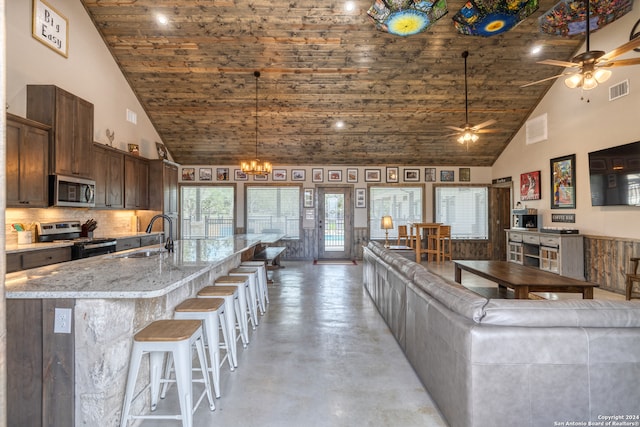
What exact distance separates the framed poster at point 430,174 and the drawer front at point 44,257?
771cm

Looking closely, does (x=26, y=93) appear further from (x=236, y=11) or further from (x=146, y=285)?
(x=146, y=285)

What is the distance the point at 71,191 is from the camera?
14.1ft

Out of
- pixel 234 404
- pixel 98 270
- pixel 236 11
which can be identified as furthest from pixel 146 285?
pixel 236 11


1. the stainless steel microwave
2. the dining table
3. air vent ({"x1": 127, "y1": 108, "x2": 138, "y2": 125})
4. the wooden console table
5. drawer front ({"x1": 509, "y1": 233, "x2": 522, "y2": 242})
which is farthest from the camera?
the dining table

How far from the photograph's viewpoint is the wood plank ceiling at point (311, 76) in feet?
16.5

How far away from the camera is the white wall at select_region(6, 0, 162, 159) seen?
391 centimetres

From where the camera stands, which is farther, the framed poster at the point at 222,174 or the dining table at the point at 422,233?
the framed poster at the point at 222,174

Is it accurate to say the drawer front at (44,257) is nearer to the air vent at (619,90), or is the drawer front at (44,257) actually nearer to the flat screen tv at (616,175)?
the flat screen tv at (616,175)

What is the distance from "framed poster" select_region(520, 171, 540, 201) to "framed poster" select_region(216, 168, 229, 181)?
23.5 ft

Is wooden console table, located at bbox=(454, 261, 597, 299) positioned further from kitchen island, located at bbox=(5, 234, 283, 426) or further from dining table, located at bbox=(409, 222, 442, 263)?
dining table, located at bbox=(409, 222, 442, 263)

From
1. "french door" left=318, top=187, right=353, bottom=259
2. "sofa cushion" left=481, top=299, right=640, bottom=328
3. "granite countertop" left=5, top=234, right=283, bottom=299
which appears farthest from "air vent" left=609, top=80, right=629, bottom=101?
"granite countertop" left=5, top=234, right=283, bottom=299

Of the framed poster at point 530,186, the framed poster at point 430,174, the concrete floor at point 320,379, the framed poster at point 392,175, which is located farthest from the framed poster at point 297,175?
the framed poster at point 530,186

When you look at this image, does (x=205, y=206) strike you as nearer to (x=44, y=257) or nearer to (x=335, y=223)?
(x=335, y=223)

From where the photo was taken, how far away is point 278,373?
2518 millimetres
